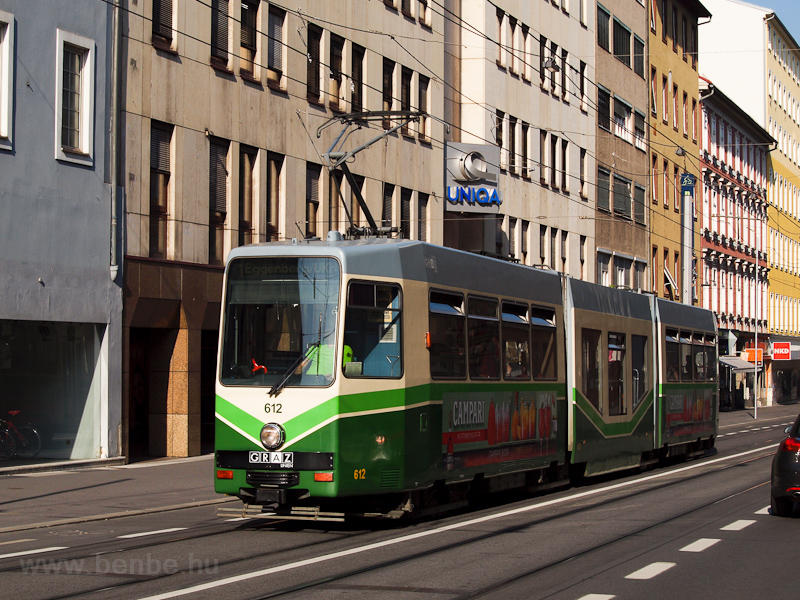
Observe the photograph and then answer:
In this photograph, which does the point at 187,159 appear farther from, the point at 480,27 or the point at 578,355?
the point at 480,27

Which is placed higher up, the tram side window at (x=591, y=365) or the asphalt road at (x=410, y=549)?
the tram side window at (x=591, y=365)

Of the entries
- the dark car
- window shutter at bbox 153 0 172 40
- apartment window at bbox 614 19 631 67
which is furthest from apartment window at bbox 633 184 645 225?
the dark car

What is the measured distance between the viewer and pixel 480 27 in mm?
39125

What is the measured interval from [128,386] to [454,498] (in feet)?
32.4

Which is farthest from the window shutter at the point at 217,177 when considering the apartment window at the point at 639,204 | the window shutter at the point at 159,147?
the apartment window at the point at 639,204

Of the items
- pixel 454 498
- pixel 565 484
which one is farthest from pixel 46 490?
pixel 565 484

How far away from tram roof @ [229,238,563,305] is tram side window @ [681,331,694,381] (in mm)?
9461

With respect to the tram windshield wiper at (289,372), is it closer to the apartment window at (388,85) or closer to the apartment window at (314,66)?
the apartment window at (314,66)

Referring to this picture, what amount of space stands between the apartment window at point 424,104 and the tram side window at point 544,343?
17.9 metres

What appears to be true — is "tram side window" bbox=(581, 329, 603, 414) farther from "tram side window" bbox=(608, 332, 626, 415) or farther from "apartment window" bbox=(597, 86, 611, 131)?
"apartment window" bbox=(597, 86, 611, 131)

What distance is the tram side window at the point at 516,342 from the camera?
15.5 meters

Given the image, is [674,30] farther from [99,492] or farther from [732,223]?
[99,492]

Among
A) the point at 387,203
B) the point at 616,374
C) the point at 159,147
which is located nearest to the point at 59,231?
the point at 159,147

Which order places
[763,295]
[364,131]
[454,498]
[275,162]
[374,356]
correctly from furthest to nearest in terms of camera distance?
[763,295]
[364,131]
[275,162]
[454,498]
[374,356]
